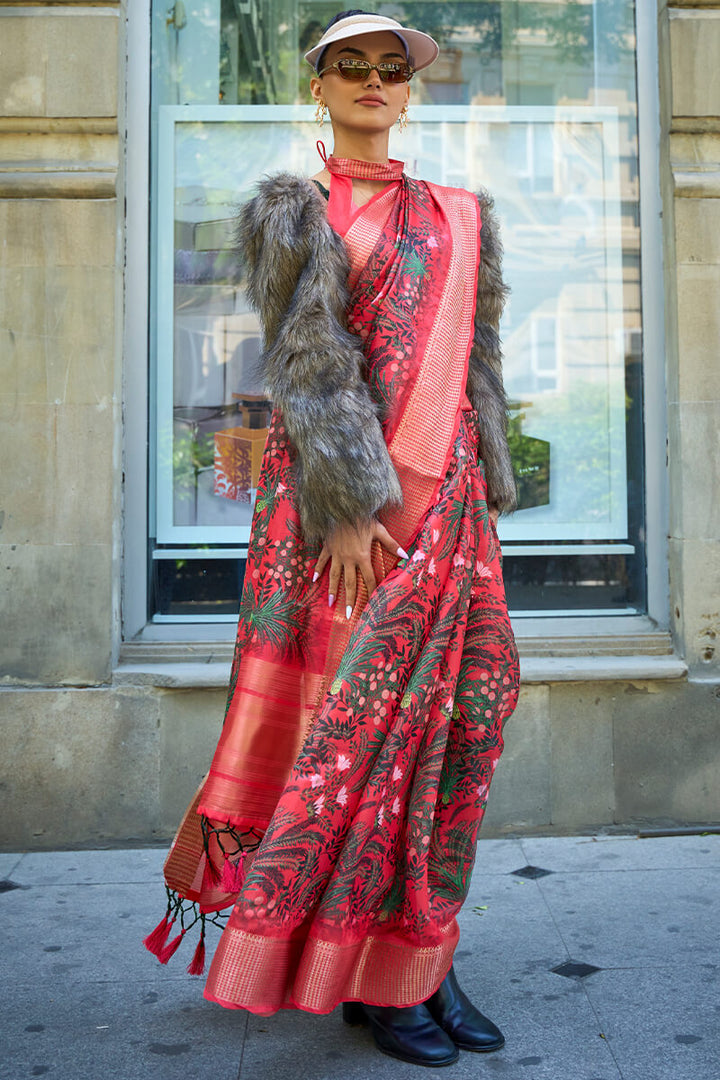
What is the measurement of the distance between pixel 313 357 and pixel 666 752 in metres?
2.76

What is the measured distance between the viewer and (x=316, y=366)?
2.44m

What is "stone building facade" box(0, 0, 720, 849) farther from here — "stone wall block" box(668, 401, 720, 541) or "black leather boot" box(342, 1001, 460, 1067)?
"black leather boot" box(342, 1001, 460, 1067)

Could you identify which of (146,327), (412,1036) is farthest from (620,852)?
(146,327)

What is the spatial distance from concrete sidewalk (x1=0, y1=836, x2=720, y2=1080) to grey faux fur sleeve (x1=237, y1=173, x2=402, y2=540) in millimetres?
1266

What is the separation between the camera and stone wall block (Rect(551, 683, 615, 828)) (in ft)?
14.5

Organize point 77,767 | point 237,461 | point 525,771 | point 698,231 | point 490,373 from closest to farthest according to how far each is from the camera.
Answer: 1. point 490,373
2. point 77,767
3. point 525,771
4. point 698,231
5. point 237,461

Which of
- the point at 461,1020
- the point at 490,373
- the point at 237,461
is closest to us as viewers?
the point at 461,1020

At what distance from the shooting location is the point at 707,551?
4.51 m

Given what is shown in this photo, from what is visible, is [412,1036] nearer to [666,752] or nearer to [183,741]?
[183,741]

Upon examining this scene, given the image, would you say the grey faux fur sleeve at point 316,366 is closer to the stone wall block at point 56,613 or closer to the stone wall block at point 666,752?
the stone wall block at point 56,613

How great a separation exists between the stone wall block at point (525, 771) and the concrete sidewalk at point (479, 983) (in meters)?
0.25

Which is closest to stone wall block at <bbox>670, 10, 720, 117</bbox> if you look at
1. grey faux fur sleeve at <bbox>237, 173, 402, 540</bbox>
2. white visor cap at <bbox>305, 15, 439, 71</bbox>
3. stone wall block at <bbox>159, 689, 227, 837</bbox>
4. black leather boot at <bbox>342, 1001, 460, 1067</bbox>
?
white visor cap at <bbox>305, 15, 439, 71</bbox>

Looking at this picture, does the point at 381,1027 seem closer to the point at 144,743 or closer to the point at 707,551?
the point at 144,743

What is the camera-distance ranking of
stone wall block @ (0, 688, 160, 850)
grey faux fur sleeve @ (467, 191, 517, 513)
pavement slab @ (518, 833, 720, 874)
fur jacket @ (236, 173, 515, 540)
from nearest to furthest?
fur jacket @ (236, 173, 515, 540)
grey faux fur sleeve @ (467, 191, 517, 513)
pavement slab @ (518, 833, 720, 874)
stone wall block @ (0, 688, 160, 850)
